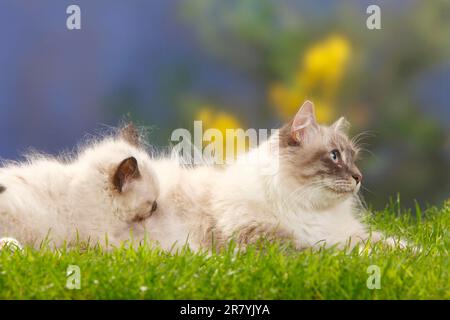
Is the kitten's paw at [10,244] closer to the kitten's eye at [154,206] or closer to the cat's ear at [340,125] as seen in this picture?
the kitten's eye at [154,206]

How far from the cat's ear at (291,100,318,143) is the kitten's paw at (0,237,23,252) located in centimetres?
172

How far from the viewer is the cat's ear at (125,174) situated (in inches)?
186

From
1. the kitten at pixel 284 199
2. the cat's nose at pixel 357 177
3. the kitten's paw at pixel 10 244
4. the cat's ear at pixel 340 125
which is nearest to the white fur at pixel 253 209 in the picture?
the kitten at pixel 284 199

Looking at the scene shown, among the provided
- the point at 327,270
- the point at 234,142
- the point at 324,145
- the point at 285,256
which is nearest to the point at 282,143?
the point at 324,145

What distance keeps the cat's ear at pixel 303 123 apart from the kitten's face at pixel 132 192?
2.99ft

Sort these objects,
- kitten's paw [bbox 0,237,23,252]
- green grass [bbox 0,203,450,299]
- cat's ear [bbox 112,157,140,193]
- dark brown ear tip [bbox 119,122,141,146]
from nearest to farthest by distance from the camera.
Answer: green grass [bbox 0,203,450,299] < kitten's paw [bbox 0,237,23,252] < cat's ear [bbox 112,157,140,193] < dark brown ear tip [bbox 119,122,141,146]

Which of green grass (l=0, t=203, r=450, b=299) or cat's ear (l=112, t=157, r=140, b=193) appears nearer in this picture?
green grass (l=0, t=203, r=450, b=299)

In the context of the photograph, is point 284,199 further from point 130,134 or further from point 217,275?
point 217,275

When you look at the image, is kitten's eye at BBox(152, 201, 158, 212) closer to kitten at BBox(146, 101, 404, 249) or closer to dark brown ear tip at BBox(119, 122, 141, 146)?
kitten at BBox(146, 101, 404, 249)

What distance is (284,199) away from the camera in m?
4.95

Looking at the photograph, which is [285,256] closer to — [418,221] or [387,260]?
[387,260]

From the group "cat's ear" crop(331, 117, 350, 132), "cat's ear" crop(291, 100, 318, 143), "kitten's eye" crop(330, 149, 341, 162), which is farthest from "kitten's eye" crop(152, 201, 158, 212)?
"cat's ear" crop(331, 117, 350, 132)

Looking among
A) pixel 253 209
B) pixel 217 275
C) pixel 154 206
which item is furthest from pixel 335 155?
pixel 217 275

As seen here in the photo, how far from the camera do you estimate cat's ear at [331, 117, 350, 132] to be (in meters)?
5.26
